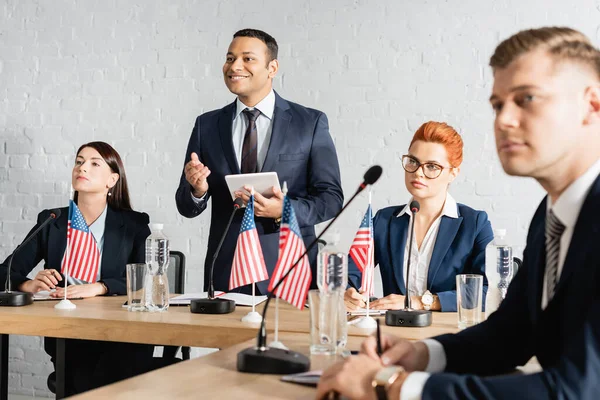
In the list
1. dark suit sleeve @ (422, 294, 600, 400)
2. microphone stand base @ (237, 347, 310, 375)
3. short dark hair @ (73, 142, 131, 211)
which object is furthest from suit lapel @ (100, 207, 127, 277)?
dark suit sleeve @ (422, 294, 600, 400)

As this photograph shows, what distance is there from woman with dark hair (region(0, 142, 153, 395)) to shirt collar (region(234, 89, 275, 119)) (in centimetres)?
65

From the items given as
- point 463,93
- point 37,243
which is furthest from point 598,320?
point 463,93

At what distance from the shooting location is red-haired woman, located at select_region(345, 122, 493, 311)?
2.74 metres

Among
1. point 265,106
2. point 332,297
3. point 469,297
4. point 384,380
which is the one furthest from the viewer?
point 265,106

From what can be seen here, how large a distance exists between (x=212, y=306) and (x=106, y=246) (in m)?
0.92

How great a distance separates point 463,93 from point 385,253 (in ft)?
4.54

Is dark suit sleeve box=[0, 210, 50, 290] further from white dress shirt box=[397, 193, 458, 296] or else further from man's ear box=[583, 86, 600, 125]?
man's ear box=[583, 86, 600, 125]

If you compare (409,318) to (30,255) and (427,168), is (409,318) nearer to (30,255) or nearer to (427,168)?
(427,168)

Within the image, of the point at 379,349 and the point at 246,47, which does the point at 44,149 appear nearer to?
the point at 246,47

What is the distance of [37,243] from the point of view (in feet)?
10.6

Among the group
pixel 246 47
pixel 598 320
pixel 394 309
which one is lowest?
pixel 394 309

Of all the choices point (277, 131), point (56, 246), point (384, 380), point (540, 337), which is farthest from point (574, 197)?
point (56, 246)

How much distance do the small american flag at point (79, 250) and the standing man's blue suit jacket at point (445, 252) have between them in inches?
40.2

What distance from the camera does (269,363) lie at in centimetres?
146
